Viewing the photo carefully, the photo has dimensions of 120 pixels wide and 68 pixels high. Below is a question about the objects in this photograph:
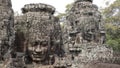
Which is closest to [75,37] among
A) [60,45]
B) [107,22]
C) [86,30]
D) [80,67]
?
[86,30]

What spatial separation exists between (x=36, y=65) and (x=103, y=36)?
10.6 metres

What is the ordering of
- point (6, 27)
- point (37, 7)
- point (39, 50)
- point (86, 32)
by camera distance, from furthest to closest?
point (86, 32)
point (37, 7)
point (39, 50)
point (6, 27)

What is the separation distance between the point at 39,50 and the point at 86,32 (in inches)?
400

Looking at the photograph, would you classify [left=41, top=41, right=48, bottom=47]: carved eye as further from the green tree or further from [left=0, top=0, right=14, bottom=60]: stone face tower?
the green tree

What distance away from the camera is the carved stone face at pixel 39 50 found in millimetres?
7586

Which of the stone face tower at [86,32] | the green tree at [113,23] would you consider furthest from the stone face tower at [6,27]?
the green tree at [113,23]

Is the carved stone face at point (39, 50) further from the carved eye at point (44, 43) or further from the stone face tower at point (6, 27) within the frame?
the stone face tower at point (6, 27)

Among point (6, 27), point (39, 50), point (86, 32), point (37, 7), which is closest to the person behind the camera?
point (6, 27)

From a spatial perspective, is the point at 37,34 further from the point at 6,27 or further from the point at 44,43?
the point at 6,27

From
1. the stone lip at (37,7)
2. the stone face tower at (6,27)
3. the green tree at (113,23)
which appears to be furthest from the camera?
the green tree at (113,23)

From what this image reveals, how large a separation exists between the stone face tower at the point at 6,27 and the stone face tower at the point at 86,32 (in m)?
9.42

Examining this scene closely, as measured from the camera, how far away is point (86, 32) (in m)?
17.5

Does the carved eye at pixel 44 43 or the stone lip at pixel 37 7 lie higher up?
the stone lip at pixel 37 7

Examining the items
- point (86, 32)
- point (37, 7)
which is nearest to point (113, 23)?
point (86, 32)
